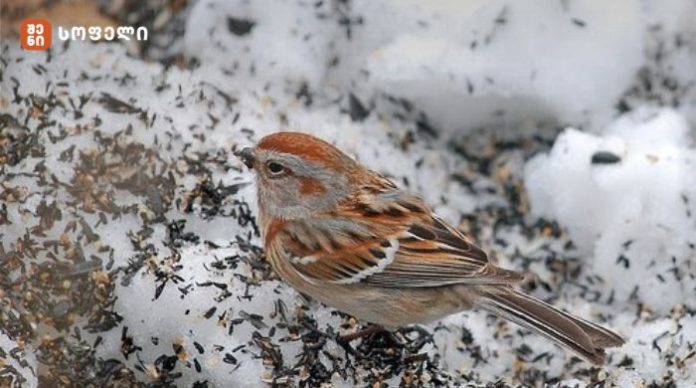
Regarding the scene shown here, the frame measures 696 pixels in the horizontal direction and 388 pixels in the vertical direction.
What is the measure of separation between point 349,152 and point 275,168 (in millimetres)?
1076

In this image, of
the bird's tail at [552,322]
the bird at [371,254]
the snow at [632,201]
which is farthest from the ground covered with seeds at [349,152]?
the bird's tail at [552,322]

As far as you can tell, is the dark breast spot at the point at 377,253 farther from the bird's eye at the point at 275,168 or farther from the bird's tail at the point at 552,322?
the bird's eye at the point at 275,168

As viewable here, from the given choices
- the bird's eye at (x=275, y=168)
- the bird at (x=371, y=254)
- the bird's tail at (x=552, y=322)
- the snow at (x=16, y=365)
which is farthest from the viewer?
the bird's eye at (x=275, y=168)

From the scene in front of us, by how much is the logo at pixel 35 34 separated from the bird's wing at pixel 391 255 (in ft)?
6.43

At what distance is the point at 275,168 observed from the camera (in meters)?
5.55

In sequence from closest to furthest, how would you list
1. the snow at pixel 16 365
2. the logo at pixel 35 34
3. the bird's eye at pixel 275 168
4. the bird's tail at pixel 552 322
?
the snow at pixel 16 365
the bird's tail at pixel 552 322
the bird's eye at pixel 275 168
the logo at pixel 35 34

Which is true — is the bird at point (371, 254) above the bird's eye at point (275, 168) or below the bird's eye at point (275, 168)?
below

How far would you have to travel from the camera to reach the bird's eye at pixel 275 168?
553 cm

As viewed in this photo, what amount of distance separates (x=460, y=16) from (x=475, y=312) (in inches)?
69.9

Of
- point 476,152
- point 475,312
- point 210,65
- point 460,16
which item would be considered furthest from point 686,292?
point 210,65

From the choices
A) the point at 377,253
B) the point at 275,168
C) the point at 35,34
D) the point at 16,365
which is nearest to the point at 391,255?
the point at 377,253

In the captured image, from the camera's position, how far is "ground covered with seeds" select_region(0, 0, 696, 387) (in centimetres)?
536

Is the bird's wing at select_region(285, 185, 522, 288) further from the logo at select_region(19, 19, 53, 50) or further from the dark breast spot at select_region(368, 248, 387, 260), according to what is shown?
the logo at select_region(19, 19, 53, 50)

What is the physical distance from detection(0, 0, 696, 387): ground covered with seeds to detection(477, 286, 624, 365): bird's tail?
14.2 inches
